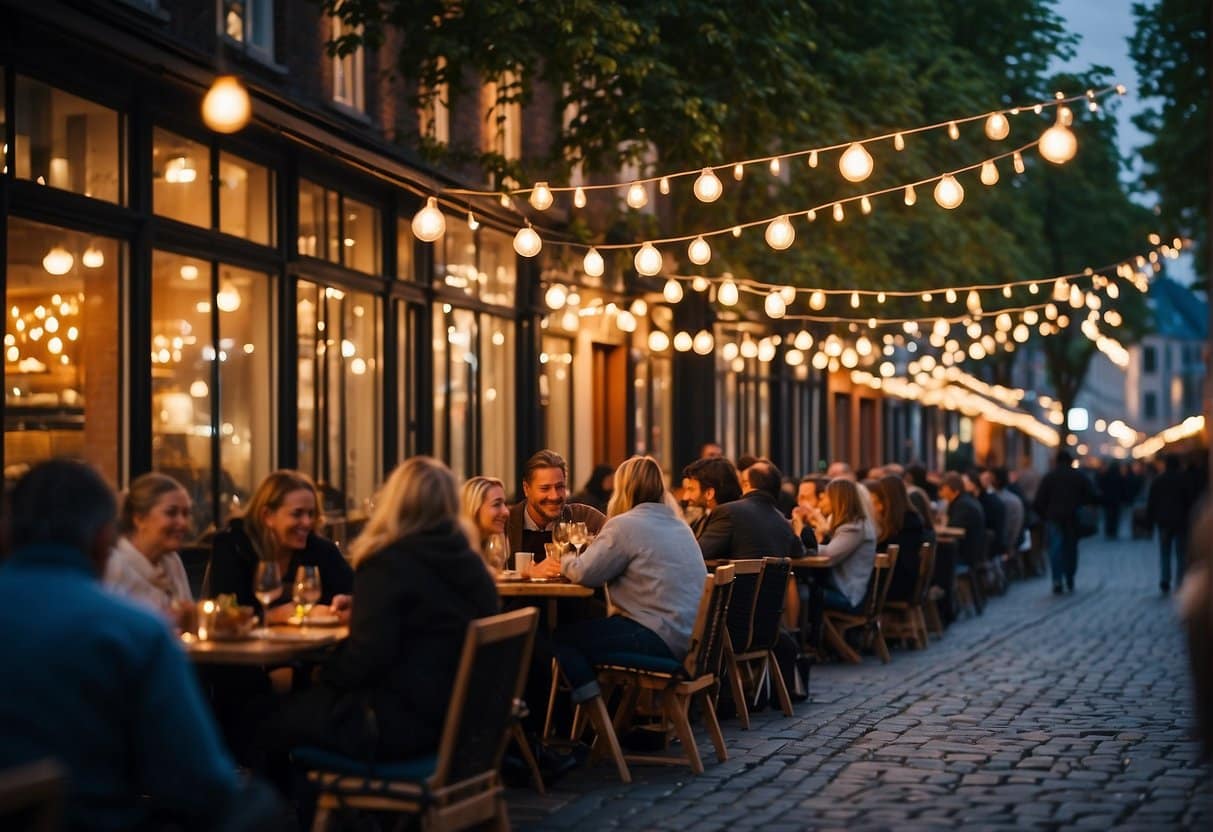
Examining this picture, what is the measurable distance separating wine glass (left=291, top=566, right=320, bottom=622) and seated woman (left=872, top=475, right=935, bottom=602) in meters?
10.0

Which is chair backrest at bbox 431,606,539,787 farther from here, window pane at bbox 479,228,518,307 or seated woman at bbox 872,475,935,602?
window pane at bbox 479,228,518,307

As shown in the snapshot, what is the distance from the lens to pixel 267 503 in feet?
28.3

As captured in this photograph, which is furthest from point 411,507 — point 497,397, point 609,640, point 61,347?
point 497,397

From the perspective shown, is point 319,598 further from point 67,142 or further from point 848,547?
point 848,547

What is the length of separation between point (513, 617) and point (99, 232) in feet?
24.0

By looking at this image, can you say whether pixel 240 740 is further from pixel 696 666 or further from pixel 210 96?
pixel 210 96

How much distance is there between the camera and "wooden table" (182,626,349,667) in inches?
281

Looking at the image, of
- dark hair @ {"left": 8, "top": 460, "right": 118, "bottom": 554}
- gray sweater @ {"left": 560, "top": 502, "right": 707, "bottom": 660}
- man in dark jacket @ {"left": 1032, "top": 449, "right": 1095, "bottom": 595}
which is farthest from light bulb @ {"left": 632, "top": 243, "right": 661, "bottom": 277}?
man in dark jacket @ {"left": 1032, "top": 449, "right": 1095, "bottom": 595}

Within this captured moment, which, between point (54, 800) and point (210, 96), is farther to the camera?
point (210, 96)

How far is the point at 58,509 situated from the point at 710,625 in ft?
18.7

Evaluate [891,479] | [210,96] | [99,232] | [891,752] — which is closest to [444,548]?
[210,96]

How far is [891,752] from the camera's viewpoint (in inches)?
425

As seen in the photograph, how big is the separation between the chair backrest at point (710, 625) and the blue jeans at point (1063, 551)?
16.6 m

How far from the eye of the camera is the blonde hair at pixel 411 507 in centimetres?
723
